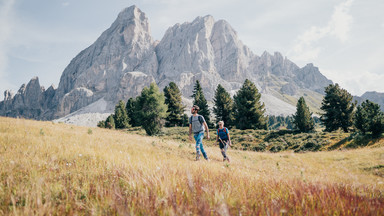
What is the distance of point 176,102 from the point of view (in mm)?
51000

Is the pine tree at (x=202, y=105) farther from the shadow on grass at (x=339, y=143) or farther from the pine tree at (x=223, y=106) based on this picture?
the shadow on grass at (x=339, y=143)

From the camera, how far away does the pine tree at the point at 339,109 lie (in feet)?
102

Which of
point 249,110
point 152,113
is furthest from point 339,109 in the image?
point 152,113

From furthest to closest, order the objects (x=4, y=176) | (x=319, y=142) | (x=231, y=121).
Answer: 1. (x=231, y=121)
2. (x=319, y=142)
3. (x=4, y=176)

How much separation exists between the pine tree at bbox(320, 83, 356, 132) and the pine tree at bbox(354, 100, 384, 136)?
8.93 meters

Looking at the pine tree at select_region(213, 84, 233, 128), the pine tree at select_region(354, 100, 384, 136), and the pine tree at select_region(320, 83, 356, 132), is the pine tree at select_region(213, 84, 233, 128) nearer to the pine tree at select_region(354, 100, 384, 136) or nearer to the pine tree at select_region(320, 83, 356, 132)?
the pine tree at select_region(320, 83, 356, 132)

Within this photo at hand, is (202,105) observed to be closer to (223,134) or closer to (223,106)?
(223,106)

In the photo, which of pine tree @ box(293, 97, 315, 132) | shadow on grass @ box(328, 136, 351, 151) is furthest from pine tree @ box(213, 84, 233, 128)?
shadow on grass @ box(328, 136, 351, 151)

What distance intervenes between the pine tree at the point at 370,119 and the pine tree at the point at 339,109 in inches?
352

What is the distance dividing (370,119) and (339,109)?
1409 centimetres

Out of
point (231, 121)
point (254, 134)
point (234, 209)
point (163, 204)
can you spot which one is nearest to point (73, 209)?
point (163, 204)

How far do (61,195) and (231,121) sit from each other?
147 feet

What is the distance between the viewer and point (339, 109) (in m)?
31.8

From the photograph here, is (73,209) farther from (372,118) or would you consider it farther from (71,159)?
(372,118)
